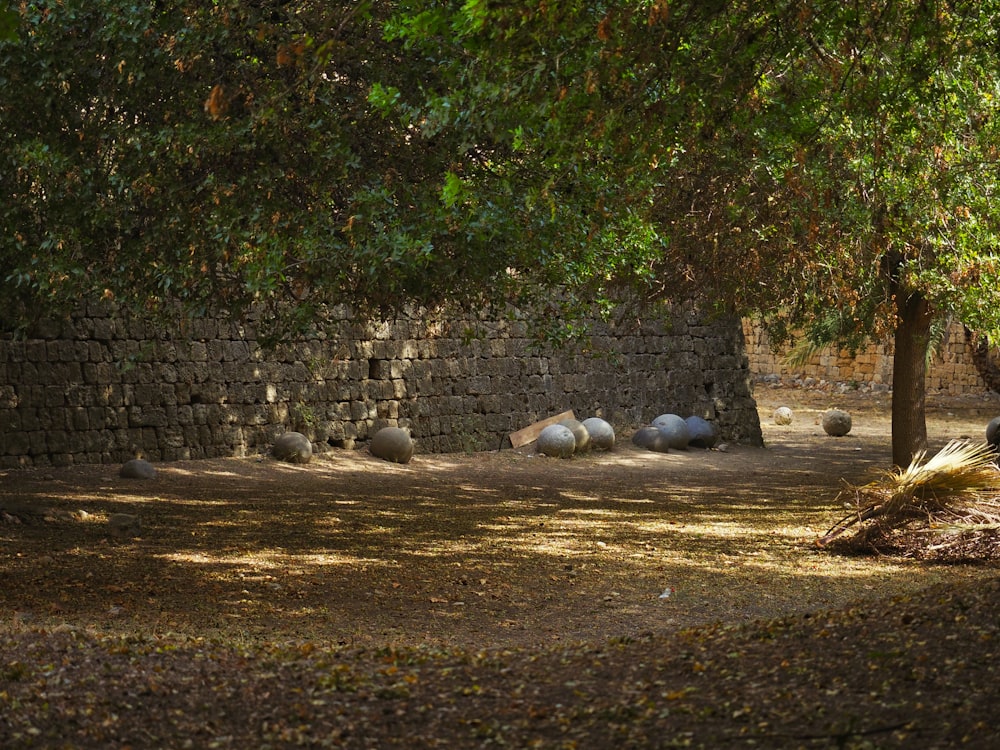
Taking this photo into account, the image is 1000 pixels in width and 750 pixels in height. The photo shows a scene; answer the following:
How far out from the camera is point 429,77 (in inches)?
313

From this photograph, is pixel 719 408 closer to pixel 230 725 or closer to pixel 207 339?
pixel 207 339

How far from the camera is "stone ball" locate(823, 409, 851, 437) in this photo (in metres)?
20.9

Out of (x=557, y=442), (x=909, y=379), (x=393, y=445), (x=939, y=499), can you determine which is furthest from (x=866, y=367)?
(x=939, y=499)

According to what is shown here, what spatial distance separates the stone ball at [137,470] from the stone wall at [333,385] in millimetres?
776

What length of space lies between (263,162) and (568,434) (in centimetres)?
1000

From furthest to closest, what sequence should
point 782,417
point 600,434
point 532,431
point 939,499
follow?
point 782,417
point 532,431
point 600,434
point 939,499

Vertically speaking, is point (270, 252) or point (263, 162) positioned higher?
point (263, 162)

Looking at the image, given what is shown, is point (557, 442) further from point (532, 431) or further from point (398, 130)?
point (398, 130)

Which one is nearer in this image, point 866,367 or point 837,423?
point 837,423

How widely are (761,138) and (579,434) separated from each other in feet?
28.7

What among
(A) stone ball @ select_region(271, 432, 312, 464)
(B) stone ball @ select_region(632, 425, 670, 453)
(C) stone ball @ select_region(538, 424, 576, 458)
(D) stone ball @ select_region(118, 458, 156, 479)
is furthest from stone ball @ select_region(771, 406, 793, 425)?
(D) stone ball @ select_region(118, 458, 156, 479)

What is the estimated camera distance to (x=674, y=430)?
60.6 feet

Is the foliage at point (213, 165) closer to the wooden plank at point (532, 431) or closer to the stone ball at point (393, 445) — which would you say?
the stone ball at point (393, 445)

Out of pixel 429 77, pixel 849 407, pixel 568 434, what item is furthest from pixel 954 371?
pixel 429 77
